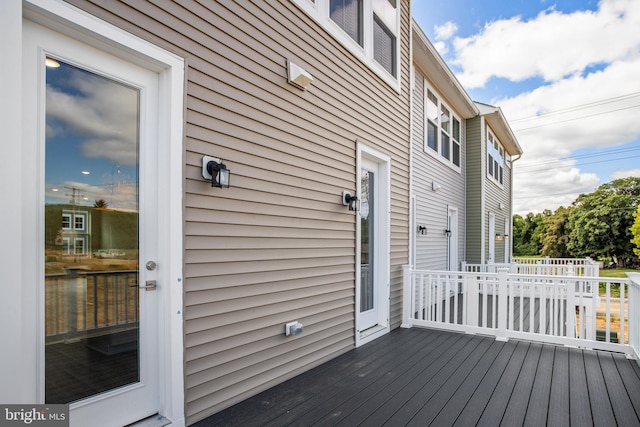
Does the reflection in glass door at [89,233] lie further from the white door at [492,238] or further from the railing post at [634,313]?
the white door at [492,238]

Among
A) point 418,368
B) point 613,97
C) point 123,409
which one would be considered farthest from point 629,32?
point 123,409

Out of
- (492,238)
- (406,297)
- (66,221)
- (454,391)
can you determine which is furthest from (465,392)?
(492,238)

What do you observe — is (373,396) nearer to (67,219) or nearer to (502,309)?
(67,219)

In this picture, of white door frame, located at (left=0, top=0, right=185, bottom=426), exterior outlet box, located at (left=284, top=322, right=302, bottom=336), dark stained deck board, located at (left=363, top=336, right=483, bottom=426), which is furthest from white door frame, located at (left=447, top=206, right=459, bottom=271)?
white door frame, located at (left=0, top=0, right=185, bottom=426)

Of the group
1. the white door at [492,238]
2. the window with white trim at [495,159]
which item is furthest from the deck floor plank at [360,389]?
the window with white trim at [495,159]

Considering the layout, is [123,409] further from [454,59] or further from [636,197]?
[636,197]

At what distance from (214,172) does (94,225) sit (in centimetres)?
75

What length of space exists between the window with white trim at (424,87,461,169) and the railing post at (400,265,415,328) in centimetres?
286

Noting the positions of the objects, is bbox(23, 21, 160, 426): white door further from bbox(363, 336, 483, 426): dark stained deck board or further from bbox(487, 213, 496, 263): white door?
bbox(487, 213, 496, 263): white door

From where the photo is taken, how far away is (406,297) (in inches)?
192

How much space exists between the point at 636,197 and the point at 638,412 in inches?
1207

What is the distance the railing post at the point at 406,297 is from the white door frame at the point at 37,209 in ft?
11.7

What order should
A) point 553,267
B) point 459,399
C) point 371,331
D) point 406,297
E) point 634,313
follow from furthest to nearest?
1. point 553,267
2. point 406,297
3. point 371,331
4. point 634,313
5. point 459,399

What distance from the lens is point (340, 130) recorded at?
3609 mm
